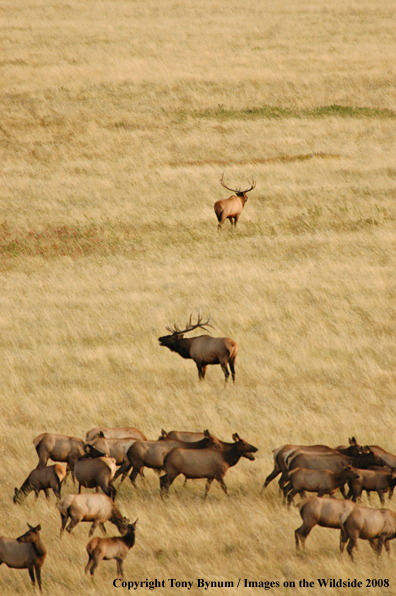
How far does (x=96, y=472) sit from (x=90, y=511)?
806 millimetres

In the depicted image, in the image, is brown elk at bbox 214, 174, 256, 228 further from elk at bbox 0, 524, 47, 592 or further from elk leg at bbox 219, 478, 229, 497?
elk at bbox 0, 524, 47, 592

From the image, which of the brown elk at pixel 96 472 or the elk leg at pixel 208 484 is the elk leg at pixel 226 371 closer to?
the elk leg at pixel 208 484

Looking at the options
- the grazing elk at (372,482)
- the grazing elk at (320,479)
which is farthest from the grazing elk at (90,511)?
the grazing elk at (372,482)

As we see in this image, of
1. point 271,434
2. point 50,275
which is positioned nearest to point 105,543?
point 271,434

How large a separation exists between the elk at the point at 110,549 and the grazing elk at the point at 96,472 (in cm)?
110

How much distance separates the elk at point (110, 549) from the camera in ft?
23.5

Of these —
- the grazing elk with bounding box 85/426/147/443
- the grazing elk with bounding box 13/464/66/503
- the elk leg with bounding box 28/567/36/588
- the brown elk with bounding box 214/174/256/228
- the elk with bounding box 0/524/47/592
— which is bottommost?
the brown elk with bounding box 214/174/256/228

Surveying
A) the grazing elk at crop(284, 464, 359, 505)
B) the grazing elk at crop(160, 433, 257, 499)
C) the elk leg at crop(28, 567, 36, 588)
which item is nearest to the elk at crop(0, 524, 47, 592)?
the elk leg at crop(28, 567, 36, 588)

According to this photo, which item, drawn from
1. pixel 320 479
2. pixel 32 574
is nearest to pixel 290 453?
pixel 320 479

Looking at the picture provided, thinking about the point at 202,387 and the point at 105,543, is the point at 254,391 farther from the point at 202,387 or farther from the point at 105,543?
the point at 105,543

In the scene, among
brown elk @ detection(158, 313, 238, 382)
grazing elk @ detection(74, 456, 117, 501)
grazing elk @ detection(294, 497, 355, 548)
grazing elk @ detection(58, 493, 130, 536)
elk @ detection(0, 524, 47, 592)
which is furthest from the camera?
brown elk @ detection(158, 313, 238, 382)

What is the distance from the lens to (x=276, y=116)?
32.9 m

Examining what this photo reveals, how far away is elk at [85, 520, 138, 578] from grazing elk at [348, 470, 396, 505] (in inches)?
107

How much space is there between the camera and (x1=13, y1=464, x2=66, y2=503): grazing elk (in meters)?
8.59
